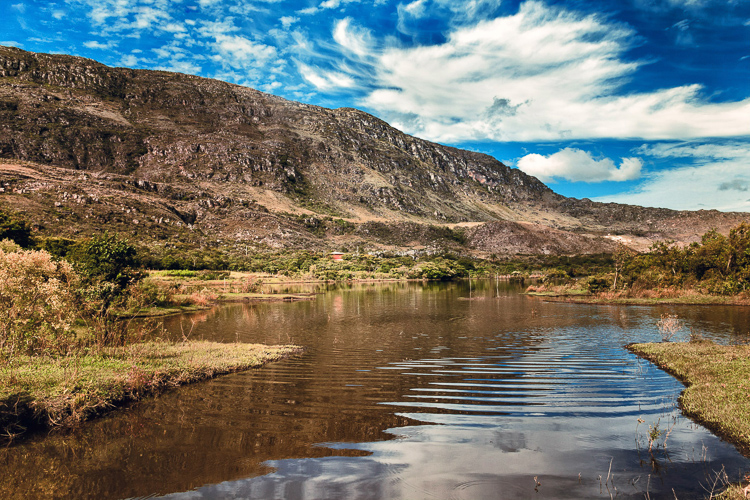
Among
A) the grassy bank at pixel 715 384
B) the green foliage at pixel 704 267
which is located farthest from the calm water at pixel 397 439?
the green foliage at pixel 704 267

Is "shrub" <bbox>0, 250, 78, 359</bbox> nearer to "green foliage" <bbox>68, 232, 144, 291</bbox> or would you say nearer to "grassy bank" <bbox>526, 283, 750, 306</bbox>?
"green foliage" <bbox>68, 232, 144, 291</bbox>

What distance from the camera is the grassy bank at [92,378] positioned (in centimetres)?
1116

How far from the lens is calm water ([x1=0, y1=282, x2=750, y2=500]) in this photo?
319 inches

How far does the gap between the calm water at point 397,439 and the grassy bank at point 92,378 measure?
766mm

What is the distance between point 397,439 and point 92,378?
995cm

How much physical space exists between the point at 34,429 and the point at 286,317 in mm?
29638

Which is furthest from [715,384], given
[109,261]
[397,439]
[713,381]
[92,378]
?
[109,261]

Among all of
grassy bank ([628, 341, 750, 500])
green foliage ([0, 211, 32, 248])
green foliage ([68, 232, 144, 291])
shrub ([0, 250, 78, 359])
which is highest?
green foliage ([0, 211, 32, 248])

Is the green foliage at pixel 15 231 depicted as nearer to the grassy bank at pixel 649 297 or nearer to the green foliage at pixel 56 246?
the green foliage at pixel 56 246

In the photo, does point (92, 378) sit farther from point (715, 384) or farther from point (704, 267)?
point (704, 267)

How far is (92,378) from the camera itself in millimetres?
13148

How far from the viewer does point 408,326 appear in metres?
34.0

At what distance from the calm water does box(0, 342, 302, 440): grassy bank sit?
2.51 feet

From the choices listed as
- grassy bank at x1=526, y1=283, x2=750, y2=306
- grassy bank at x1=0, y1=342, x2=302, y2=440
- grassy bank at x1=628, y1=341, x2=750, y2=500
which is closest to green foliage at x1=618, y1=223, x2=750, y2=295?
grassy bank at x1=526, y1=283, x2=750, y2=306
